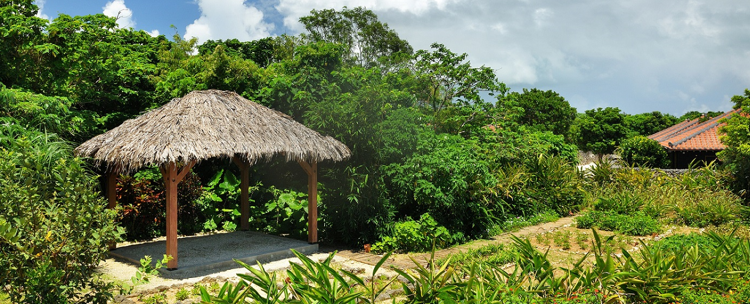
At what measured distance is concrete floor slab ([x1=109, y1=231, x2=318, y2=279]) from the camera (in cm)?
807

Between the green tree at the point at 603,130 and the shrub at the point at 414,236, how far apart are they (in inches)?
1136

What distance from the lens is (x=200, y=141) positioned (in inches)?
313

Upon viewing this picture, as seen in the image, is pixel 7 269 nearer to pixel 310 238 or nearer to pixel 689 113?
pixel 310 238

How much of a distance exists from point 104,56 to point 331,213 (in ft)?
20.1

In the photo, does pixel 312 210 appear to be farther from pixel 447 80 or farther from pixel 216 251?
pixel 447 80

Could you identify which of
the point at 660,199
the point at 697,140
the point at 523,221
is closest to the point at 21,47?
the point at 523,221

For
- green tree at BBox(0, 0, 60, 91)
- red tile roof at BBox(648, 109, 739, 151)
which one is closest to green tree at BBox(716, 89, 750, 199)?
red tile roof at BBox(648, 109, 739, 151)

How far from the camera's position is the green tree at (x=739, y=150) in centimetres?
1470

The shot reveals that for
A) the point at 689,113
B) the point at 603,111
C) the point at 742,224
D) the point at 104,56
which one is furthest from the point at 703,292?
the point at 689,113

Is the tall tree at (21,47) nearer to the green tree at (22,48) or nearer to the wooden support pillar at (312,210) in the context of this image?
the green tree at (22,48)

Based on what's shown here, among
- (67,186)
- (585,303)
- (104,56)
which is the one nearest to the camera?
(585,303)

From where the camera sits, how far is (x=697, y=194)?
13594 millimetres

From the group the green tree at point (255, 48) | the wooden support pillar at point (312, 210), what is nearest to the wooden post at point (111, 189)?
the wooden support pillar at point (312, 210)

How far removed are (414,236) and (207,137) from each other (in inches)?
155
